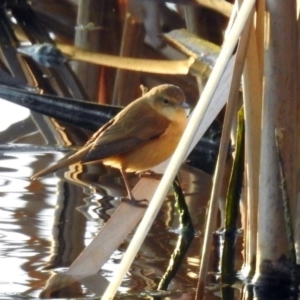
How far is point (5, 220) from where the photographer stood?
3.37m

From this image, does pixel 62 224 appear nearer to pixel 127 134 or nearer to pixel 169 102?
pixel 127 134

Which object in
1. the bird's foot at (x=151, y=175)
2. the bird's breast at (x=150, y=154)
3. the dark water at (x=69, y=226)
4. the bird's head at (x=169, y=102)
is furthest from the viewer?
the bird's head at (x=169, y=102)

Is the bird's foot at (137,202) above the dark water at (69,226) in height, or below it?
above

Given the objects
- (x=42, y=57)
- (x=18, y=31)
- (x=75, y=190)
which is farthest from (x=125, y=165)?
(x=18, y=31)

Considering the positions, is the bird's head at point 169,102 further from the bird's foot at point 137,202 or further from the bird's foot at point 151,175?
the bird's foot at point 137,202

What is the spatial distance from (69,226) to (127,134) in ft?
1.35

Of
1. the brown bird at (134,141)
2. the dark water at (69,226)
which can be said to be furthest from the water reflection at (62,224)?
the brown bird at (134,141)

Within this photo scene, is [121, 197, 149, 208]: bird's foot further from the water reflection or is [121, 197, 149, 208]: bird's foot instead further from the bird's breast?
the bird's breast

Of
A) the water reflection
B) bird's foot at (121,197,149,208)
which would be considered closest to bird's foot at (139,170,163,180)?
the water reflection

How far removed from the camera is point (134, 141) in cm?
348

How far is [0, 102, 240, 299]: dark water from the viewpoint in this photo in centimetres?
A: 282

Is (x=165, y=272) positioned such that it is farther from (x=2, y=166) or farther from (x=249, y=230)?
(x=2, y=166)

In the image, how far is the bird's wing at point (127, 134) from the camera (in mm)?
3334

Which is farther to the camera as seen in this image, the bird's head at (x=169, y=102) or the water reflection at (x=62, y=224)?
the bird's head at (x=169, y=102)
